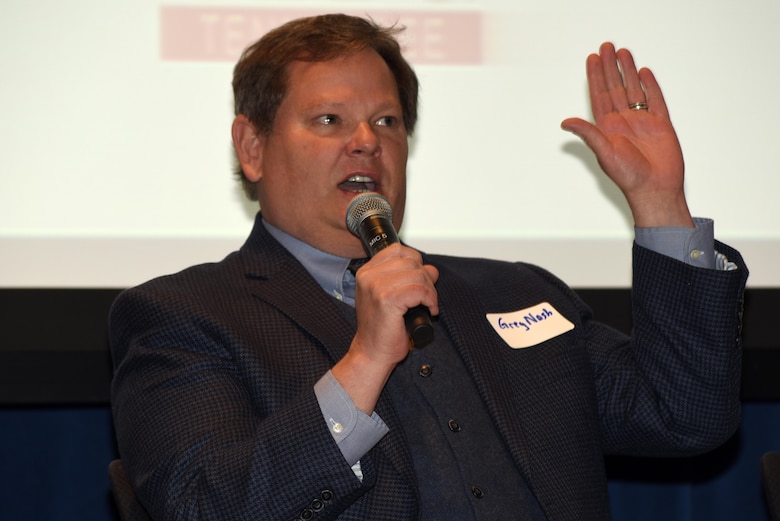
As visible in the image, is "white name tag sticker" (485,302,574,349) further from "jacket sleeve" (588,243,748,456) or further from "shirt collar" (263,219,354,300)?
"shirt collar" (263,219,354,300)

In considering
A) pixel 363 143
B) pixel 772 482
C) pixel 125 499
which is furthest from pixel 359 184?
pixel 772 482

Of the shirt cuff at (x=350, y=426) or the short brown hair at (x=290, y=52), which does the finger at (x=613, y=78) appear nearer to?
the short brown hair at (x=290, y=52)

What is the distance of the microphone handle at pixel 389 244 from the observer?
1.64 metres

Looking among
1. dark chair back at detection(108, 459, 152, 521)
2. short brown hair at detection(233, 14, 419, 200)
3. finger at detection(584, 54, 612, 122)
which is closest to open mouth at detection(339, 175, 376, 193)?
short brown hair at detection(233, 14, 419, 200)

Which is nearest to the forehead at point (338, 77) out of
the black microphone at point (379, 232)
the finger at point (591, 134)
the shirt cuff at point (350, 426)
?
Result: the black microphone at point (379, 232)

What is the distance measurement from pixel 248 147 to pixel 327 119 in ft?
0.86

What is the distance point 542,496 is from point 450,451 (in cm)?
19

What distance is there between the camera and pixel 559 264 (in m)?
2.87

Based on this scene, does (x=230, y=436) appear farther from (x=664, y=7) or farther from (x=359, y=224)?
(x=664, y=7)

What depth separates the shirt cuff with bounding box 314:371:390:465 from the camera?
1763mm

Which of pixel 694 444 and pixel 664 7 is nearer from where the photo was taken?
pixel 694 444

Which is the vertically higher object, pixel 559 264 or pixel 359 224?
pixel 359 224

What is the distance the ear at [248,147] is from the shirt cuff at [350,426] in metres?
0.80

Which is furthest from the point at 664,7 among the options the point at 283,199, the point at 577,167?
the point at 283,199
